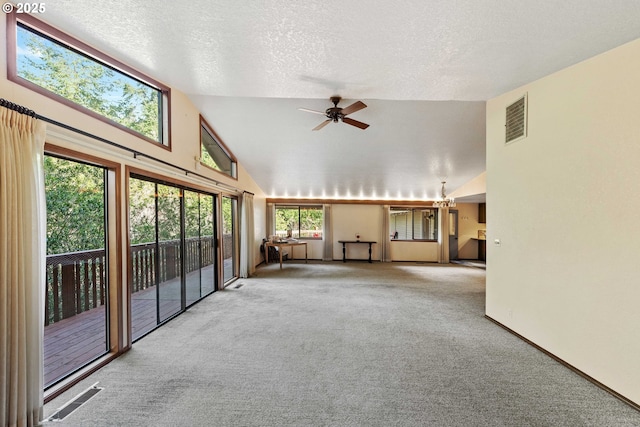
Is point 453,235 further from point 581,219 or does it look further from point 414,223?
point 581,219

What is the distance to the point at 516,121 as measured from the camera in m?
3.15

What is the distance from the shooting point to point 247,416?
1837mm

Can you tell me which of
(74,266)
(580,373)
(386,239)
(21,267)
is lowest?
(580,373)

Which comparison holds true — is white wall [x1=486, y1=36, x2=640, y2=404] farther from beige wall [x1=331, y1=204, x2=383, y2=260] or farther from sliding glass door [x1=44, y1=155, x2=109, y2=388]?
beige wall [x1=331, y1=204, x2=383, y2=260]

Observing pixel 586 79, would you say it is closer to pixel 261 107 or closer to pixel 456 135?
pixel 456 135

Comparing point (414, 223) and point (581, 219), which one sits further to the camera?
point (414, 223)

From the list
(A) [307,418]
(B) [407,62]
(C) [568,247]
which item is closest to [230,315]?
(A) [307,418]

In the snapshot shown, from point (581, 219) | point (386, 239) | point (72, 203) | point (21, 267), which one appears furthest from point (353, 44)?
point (386, 239)

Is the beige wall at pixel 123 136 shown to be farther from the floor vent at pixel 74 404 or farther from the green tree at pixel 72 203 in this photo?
the floor vent at pixel 74 404

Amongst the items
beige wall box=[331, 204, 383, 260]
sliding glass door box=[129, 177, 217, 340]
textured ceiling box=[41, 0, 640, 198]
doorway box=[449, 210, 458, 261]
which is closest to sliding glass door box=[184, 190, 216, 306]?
sliding glass door box=[129, 177, 217, 340]

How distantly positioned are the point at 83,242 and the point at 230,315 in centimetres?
211

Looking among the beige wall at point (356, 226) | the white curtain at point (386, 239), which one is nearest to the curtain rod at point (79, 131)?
the beige wall at point (356, 226)

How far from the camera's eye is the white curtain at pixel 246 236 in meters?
6.19

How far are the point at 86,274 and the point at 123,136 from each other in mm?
2046
